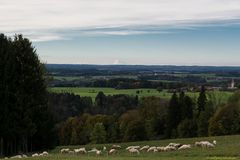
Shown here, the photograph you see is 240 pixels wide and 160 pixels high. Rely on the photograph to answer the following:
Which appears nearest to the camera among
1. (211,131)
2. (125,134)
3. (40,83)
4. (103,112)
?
(40,83)

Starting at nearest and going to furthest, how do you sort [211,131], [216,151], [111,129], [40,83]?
[216,151]
[40,83]
[211,131]
[111,129]

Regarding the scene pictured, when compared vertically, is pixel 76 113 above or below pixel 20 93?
below

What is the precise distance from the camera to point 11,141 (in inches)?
2403

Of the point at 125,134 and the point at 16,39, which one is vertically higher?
the point at 16,39

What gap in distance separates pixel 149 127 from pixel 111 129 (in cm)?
1214

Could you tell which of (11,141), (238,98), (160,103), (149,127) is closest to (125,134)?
(149,127)

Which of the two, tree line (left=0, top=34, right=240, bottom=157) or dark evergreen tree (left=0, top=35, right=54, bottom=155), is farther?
tree line (left=0, top=34, right=240, bottom=157)

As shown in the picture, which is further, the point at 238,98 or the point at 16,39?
the point at 238,98

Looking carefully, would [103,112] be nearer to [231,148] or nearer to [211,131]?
[211,131]

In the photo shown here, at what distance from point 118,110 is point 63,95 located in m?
22.2

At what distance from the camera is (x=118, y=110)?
573ft

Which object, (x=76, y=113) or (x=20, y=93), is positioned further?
(x=76, y=113)

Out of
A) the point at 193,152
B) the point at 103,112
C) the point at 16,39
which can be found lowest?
the point at 103,112

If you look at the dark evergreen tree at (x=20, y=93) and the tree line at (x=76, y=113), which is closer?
the dark evergreen tree at (x=20, y=93)
